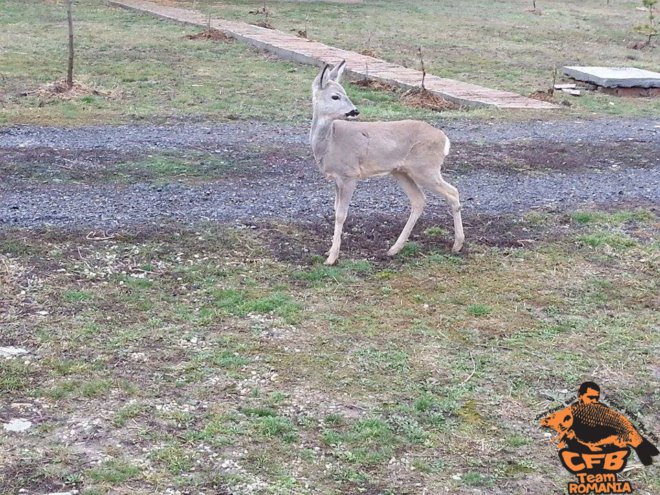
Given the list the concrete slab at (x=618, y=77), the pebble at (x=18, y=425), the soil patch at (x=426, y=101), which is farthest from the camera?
the concrete slab at (x=618, y=77)

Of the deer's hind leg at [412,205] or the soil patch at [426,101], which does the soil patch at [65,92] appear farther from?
the deer's hind leg at [412,205]

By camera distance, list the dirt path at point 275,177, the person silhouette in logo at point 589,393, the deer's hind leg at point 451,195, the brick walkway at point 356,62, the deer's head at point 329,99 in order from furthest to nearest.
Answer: the brick walkway at point 356,62 < the dirt path at point 275,177 < the deer's hind leg at point 451,195 < the deer's head at point 329,99 < the person silhouette in logo at point 589,393

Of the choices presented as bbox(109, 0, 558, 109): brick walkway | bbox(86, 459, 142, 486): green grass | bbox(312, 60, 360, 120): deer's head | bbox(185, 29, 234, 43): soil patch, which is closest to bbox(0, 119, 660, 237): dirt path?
bbox(312, 60, 360, 120): deer's head

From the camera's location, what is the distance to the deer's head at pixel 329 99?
7.03 m

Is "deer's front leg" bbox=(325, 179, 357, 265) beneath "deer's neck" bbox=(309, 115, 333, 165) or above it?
beneath

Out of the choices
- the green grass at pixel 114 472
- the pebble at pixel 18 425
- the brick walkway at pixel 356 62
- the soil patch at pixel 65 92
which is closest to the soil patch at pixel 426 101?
the brick walkway at pixel 356 62

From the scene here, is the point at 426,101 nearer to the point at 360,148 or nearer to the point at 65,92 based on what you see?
the point at 65,92

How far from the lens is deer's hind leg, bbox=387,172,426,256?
7.22 metres

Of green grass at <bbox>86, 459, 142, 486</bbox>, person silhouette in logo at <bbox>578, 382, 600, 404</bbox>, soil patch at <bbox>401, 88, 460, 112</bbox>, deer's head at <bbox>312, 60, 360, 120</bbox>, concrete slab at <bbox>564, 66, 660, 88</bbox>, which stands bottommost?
green grass at <bbox>86, 459, 142, 486</bbox>

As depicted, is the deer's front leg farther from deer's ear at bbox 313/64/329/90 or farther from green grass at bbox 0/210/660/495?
deer's ear at bbox 313/64/329/90

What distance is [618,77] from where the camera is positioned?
47.5 ft

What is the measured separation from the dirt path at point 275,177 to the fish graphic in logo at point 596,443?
3.48 m

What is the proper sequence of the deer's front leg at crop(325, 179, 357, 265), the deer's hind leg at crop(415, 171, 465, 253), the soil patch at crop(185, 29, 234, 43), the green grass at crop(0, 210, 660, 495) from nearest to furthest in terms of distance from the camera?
1. the green grass at crop(0, 210, 660, 495)
2. the deer's front leg at crop(325, 179, 357, 265)
3. the deer's hind leg at crop(415, 171, 465, 253)
4. the soil patch at crop(185, 29, 234, 43)

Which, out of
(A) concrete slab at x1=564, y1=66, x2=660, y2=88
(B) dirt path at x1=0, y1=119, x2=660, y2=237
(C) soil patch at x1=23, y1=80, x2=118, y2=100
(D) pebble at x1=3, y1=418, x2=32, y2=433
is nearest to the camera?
(D) pebble at x1=3, y1=418, x2=32, y2=433
